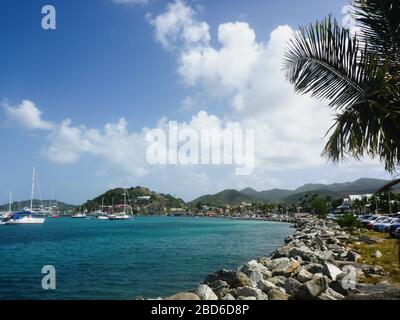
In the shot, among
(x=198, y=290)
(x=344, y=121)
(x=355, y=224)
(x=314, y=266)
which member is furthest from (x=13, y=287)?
(x=355, y=224)

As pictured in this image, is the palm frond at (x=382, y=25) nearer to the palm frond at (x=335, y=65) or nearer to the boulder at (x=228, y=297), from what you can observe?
the palm frond at (x=335, y=65)

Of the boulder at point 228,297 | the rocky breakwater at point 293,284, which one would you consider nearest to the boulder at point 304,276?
the rocky breakwater at point 293,284

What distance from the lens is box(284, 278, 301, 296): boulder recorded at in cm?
1233

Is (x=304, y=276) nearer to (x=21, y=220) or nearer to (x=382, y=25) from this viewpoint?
(x=382, y=25)

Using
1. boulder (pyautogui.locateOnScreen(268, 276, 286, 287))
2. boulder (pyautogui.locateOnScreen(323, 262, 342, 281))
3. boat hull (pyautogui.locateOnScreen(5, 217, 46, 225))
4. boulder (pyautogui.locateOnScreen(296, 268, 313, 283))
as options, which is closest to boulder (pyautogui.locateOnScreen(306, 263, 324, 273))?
boulder (pyautogui.locateOnScreen(323, 262, 342, 281))

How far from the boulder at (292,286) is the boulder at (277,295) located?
0.29m

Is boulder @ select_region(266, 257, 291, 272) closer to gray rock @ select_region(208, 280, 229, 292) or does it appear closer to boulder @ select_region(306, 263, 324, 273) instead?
boulder @ select_region(306, 263, 324, 273)

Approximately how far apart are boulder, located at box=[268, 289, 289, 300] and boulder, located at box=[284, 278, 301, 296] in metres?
0.29

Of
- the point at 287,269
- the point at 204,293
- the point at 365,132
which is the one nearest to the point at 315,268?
the point at 287,269

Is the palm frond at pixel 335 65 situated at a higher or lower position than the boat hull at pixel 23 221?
higher

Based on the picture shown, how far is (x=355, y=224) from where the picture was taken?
43.4 metres

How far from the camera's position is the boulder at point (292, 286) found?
12.3 meters
